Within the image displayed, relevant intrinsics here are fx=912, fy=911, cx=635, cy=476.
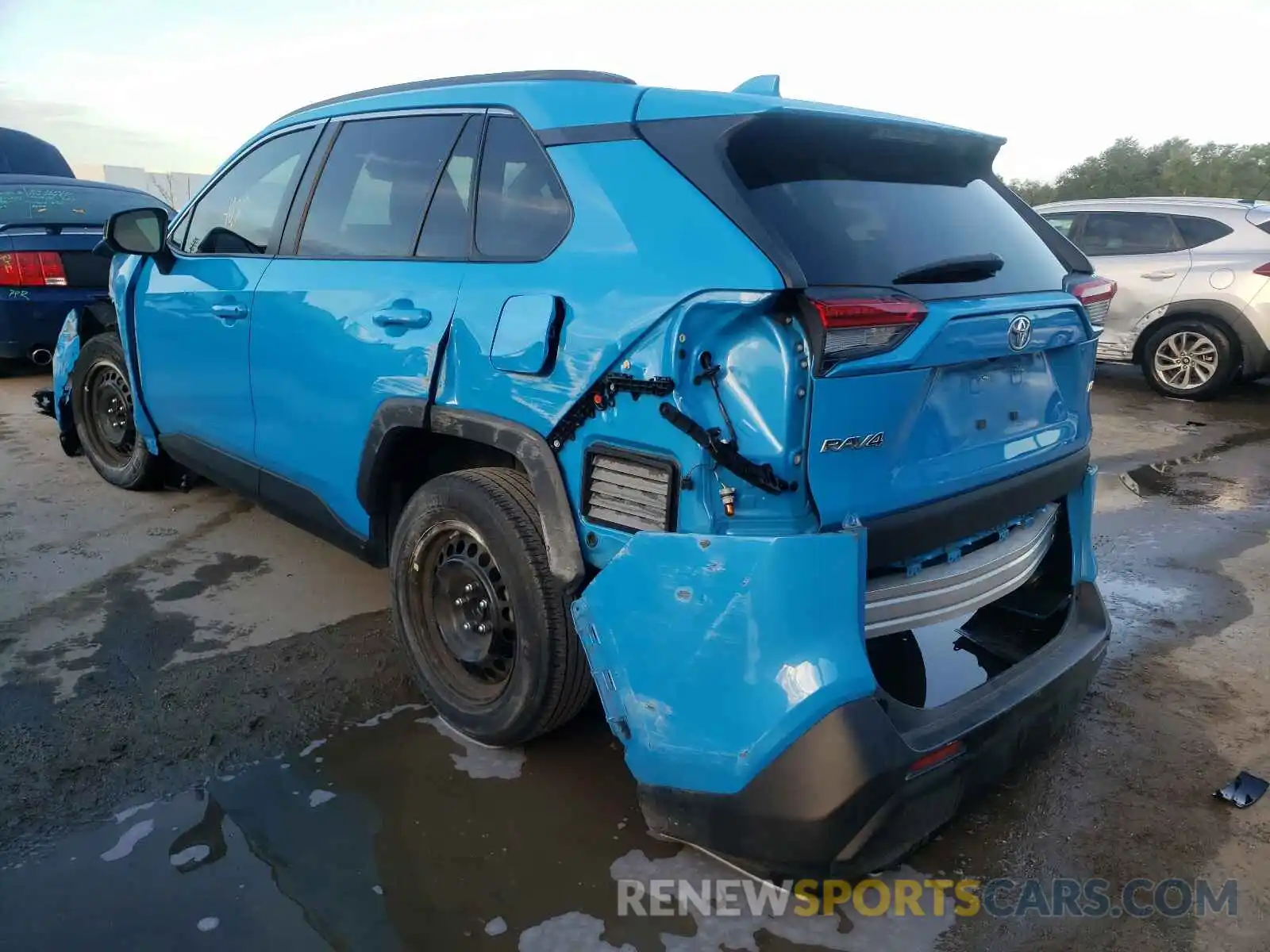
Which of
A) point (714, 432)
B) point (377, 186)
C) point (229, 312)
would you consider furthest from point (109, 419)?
point (714, 432)

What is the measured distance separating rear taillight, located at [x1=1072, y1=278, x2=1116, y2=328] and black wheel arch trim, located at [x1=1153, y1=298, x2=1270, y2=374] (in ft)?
20.4

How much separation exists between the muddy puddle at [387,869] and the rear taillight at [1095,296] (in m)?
1.75

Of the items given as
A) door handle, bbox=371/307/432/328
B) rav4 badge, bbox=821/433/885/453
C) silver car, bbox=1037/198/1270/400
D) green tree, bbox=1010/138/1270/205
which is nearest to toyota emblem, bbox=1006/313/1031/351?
rav4 badge, bbox=821/433/885/453

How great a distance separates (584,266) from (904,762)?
1358mm

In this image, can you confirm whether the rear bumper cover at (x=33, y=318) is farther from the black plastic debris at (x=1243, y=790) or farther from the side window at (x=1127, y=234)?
the side window at (x=1127, y=234)

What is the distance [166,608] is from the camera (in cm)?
364

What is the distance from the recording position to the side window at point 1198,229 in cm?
800

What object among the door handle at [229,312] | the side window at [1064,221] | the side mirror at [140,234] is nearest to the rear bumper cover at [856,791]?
the door handle at [229,312]

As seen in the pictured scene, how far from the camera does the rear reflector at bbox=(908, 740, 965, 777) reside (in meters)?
1.98

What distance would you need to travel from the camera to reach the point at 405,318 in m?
2.69

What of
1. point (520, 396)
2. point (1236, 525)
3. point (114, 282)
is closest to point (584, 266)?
point (520, 396)

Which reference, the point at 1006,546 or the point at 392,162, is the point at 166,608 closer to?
the point at 392,162

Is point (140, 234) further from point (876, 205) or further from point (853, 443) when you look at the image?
point (853, 443)

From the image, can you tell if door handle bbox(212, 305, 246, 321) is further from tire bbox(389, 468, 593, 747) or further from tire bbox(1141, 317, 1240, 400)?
tire bbox(1141, 317, 1240, 400)
